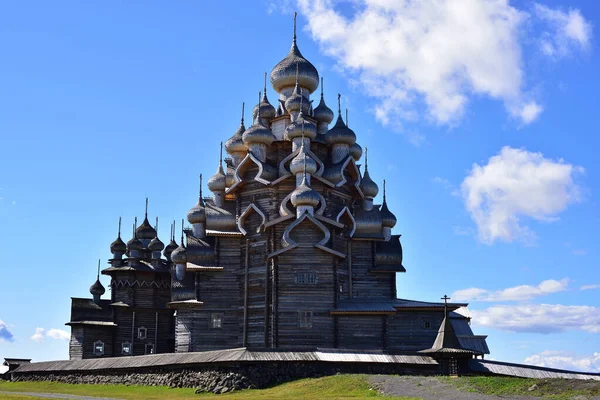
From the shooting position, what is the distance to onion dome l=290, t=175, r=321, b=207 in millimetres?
38331

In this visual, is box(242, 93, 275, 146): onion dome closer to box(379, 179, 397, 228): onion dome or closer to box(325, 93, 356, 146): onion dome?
box(325, 93, 356, 146): onion dome

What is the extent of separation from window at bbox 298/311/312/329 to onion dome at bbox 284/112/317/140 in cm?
1000

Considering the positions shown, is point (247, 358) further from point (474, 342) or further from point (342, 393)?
point (474, 342)

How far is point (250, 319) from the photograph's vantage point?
39812 millimetres

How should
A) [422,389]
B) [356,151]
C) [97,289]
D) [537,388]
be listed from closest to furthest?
1. [537,388]
2. [422,389]
3. [356,151]
4. [97,289]

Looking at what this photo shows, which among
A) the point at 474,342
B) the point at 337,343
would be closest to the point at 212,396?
the point at 337,343

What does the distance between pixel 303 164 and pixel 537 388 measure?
19.9 m

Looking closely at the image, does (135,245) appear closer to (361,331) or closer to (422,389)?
(361,331)

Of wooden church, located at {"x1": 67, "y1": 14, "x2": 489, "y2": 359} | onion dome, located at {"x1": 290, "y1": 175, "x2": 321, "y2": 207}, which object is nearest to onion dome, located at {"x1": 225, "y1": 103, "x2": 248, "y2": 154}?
wooden church, located at {"x1": 67, "y1": 14, "x2": 489, "y2": 359}

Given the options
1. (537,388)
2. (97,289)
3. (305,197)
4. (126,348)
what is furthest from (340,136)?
(537,388)

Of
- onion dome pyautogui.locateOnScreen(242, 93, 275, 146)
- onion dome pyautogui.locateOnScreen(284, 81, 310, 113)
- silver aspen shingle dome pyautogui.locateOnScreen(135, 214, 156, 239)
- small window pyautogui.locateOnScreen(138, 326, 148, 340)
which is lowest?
small window pyautogui.locateOnScreen(138, 326, 148, 340)

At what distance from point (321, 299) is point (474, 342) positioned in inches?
364

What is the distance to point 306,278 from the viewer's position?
37.9 meters

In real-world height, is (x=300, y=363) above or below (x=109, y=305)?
below
